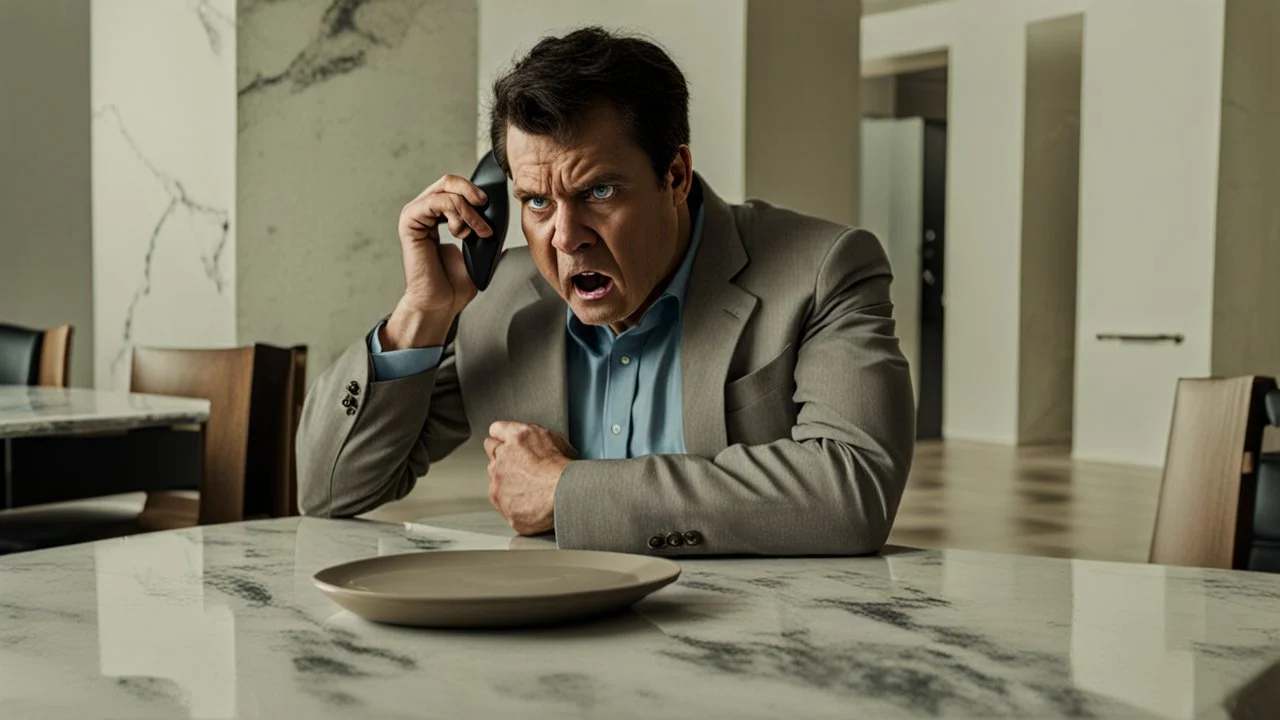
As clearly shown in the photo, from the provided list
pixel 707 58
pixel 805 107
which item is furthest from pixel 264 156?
pixel 805 107

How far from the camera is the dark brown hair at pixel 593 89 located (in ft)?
5.60

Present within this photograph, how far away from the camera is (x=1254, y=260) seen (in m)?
8.55

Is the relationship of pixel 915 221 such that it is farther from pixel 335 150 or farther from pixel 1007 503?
pixel 335 150

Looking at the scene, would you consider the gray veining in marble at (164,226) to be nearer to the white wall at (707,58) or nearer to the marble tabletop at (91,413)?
the white wall at (707,58)

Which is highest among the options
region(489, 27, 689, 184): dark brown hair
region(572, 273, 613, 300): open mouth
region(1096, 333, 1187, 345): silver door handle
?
region(489, 27, 689, 184): dark brown hair

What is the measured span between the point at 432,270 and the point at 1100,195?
25.4 feet

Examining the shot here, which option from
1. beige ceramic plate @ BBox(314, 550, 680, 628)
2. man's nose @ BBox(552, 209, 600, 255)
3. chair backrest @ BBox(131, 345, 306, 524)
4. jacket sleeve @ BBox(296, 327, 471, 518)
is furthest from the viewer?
chair backrest @ BBox(131, 345, 306, 524)

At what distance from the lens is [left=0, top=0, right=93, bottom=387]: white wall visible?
303 inches

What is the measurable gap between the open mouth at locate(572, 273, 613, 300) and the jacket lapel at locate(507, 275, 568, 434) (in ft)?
0.34

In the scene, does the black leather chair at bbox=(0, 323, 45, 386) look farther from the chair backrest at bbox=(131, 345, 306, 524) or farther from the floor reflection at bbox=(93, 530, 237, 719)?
the floor reflection at bbox=(93, 530, 237, 719)

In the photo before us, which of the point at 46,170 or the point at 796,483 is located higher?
the point at 46,170

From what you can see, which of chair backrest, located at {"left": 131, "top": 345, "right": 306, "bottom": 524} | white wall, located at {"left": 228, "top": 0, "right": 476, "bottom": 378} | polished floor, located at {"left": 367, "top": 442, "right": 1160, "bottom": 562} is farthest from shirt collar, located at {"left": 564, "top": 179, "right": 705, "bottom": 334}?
white wall, located at {"left": 228, "top": 0, "right": 476, "bottom": 378}

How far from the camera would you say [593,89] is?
173cm

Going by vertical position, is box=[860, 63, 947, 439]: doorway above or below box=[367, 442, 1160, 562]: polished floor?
above
